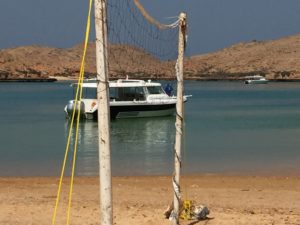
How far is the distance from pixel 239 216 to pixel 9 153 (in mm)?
15309

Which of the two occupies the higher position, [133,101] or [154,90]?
[154,90]

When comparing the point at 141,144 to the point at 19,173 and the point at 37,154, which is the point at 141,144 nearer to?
the point at 37,154

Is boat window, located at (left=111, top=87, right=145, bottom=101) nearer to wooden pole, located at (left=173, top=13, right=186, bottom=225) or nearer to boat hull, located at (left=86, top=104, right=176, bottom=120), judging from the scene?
boat hull, located at (left=86, top=104, right=176, bottom=120)

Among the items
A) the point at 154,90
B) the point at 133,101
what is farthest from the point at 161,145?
the point at 154,90

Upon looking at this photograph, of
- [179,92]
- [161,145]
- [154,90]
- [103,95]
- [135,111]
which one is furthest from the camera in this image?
[154,90]

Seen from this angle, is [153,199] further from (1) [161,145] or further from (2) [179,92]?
(1) [161,145]

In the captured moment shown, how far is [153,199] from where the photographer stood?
12352mm

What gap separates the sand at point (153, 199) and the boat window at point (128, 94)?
67.0ft

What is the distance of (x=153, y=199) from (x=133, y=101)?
2519 cm

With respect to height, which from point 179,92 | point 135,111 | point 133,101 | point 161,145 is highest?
point 179,92

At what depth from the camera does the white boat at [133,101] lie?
3697 cm

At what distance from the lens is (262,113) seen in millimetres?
46906

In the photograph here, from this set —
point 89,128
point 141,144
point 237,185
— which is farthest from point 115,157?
point 89,128

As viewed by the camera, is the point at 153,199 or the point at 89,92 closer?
the point at 153,199
